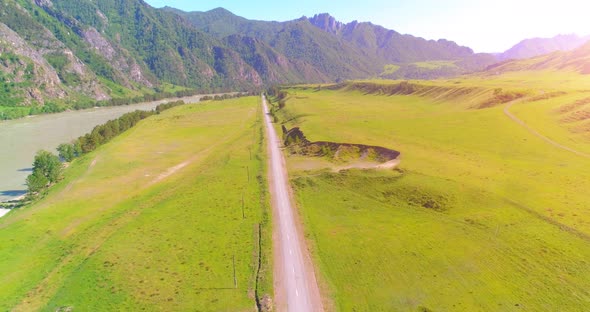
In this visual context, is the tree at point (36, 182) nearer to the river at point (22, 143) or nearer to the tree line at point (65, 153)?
the tree line at point (65, 153)

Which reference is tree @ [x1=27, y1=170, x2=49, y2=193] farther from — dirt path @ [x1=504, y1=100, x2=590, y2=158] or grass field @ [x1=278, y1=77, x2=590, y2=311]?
dirt path @ [x1=504, y1=100, x2=590, y2=158]

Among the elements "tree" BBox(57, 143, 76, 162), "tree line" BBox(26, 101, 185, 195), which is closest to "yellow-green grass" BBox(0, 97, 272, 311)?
"tree line" BBox(26, 101, 185, 195)

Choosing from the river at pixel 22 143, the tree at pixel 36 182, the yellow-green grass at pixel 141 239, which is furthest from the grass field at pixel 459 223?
the river at pixel 22 143

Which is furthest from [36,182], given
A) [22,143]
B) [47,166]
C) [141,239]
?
[22,143]

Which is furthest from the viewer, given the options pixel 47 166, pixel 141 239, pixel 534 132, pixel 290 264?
pixel 534 132

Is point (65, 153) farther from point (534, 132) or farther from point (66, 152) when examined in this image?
point (534, 132)
